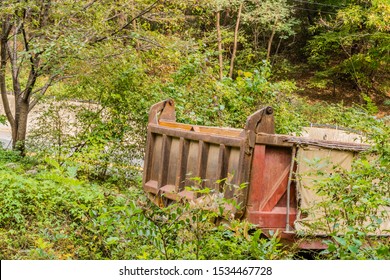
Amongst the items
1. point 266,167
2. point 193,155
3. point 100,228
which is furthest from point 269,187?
point 100,228

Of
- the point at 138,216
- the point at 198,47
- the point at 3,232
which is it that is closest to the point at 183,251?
the point at 138,216

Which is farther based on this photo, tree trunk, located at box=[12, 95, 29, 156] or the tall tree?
tree trunk, located at box=[12, 95, 29, 156]

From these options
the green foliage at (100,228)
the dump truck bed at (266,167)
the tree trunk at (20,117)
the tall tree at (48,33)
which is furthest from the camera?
the tree trunk at (20,117)

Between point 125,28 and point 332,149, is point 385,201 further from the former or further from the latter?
point 125,28

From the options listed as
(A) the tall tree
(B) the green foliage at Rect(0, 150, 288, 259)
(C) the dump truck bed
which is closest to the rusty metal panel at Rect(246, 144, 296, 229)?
(C) the dump truck bed

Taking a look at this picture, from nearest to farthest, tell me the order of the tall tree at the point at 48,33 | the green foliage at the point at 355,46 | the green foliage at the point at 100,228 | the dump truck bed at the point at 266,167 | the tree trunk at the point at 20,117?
the green foliage at the point at 100,228
the dump truck bed at the point at 266,167
the tall tree at the point at 48,33
the tree trunk at the point at 20,117
the green foliage at the point at 355,46

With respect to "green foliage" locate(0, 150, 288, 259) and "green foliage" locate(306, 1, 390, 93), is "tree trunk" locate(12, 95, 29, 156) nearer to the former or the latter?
"green foliage" locate(0, 150, 288, 259)

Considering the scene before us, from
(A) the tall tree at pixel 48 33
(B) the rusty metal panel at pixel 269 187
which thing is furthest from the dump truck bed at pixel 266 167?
(A) the tall tree at pixel 48 33

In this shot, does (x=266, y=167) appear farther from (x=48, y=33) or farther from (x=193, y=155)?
(x=48, y=33)

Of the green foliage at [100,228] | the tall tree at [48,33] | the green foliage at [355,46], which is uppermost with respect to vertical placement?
the green foliage at [355,46]

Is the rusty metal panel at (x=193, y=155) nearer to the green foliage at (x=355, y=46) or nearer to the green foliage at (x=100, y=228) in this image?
the green foliage at (x=100, y=228)

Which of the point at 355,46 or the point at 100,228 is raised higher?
the point at 355,46

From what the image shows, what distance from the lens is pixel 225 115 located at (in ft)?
38.0
